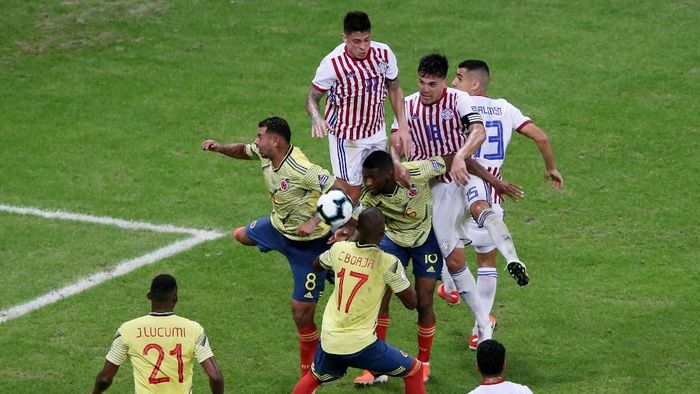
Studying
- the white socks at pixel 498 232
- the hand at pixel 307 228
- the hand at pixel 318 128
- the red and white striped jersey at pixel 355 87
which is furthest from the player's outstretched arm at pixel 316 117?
the white socks at pixel 498 232

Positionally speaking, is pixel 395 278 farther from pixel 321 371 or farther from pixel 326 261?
pixel 321 371

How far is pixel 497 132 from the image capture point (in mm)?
14180

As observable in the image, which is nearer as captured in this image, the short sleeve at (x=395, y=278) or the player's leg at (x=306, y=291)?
the short sleeve at (x=395, y=278)

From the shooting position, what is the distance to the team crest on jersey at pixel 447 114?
44.0 ft

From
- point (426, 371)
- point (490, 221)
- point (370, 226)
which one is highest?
point (370, 226)

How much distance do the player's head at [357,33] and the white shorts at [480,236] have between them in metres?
2.06

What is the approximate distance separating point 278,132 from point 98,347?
298 cm

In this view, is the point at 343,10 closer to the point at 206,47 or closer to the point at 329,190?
the point at 206,47

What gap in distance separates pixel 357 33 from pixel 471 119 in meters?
1.53

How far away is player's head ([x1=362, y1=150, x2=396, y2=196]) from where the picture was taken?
40.2 ft

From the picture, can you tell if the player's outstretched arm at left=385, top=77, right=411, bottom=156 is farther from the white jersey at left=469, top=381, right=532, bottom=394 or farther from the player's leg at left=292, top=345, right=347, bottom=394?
the white jersey at left=469, top=381, right=532, bottom=394

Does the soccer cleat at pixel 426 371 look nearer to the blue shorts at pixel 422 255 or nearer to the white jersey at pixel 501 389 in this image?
the blue shorts at pixel 422 255

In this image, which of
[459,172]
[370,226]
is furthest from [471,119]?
[370,226]

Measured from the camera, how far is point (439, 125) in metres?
13.5
